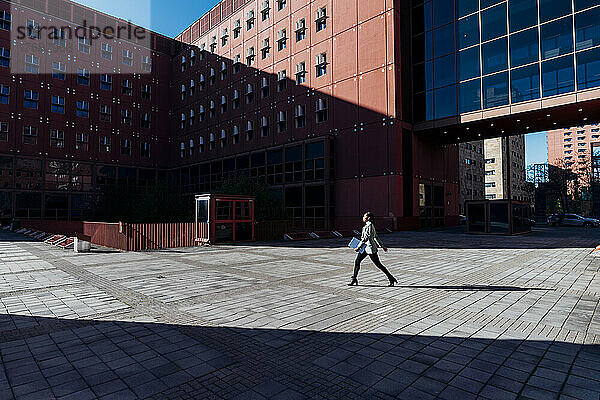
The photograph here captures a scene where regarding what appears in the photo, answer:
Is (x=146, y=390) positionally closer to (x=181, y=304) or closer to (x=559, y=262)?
(x=181, y=304)

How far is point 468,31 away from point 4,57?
4505 cm

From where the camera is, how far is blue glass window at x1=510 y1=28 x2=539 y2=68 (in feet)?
81.0

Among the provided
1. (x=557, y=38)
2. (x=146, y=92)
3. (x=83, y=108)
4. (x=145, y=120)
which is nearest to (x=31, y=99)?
(x=83, y=108)

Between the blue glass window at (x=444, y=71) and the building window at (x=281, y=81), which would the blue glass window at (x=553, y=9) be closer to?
the blue glass window at (x=444, y=71)

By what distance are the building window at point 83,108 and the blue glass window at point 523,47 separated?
43432 millimetres

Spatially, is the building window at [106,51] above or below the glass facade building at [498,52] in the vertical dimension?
above

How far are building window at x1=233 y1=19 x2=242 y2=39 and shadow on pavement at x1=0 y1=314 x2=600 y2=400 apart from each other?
40.8 m

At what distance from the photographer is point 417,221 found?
95.7 feet

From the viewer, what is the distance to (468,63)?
27.5 metres

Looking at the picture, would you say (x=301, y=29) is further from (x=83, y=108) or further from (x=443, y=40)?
(x=83, y=108)

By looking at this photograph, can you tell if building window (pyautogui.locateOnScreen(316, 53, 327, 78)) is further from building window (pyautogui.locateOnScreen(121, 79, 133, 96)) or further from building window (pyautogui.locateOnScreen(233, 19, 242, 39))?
building window (pyautogui.locateOnScreen(121, 79, 133, 96))

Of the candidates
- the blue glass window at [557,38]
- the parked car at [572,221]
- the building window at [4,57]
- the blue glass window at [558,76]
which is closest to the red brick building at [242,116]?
the building window at [4,57]

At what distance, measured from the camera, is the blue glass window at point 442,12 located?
28.8 metres

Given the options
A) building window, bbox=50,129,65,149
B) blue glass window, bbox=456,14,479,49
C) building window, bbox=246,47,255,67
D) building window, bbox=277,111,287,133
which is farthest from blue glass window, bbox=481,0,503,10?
building window, bbox=50,129,65,149
